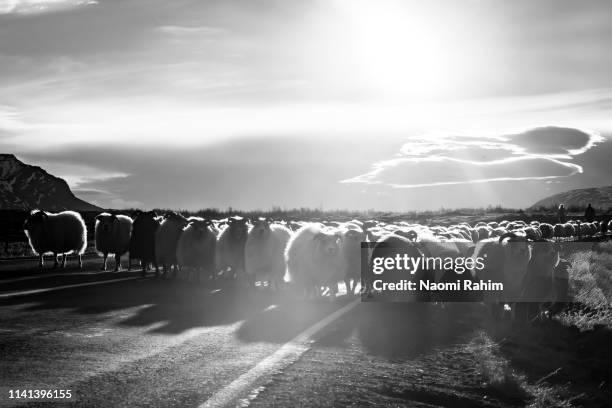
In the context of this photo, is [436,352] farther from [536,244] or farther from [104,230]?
[104,230]

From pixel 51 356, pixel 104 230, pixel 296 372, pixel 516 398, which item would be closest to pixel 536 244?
pixel 516 398

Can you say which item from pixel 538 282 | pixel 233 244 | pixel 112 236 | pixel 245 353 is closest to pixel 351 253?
pixel 233 244

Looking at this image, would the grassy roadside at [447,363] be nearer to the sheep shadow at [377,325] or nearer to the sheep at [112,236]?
the sheep shadow at [377,325]

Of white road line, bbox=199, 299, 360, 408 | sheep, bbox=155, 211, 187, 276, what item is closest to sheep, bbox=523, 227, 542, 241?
white road line, bbox=199, 299, 360, 408

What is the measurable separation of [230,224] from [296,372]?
38.9 feet

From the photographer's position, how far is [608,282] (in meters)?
21.6

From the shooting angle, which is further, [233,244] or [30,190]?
[30,190]

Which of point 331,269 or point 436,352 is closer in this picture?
point 436,352

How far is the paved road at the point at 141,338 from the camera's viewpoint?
6793 mm

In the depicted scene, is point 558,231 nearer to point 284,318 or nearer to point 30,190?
point 284,318

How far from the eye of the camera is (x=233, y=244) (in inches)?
744

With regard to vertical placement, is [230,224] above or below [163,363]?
above

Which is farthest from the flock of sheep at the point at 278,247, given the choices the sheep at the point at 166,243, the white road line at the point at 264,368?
the white road line at the point at 264,368

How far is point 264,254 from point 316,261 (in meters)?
2.54
